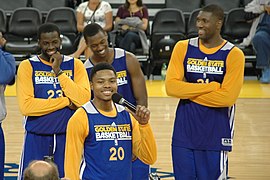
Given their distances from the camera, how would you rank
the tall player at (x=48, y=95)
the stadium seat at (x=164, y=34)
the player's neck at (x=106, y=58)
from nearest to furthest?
the tall player at (x=48, y=95) → the player's neck at (x=106, y=58) → the stadium seat at (x=164, y=34)

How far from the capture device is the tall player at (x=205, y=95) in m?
6.21

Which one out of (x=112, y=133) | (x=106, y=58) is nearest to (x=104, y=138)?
(x=112, y=133)

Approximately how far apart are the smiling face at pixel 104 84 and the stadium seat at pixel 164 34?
31.3 ft

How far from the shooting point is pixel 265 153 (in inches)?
366

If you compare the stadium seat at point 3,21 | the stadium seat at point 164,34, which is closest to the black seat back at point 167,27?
the stadium seat at point 164,34

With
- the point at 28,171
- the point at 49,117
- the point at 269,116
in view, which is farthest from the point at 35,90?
the point at 269,116

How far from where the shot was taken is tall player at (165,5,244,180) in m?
6.21

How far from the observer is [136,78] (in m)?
6.60

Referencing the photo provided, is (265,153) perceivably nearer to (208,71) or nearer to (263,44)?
(208,71)

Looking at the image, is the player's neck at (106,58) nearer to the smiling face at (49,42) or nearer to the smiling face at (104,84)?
the smiling face at (49,42)

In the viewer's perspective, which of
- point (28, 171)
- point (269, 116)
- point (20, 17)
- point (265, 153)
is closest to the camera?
point (28, 171)

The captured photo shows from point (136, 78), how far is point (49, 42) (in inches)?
33.3

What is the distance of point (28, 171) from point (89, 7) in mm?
10851

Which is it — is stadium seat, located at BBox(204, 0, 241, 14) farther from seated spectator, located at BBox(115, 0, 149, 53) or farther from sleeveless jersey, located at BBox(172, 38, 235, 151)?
sleeveless jersey, located at BBox(172, 38, 235, 151)
